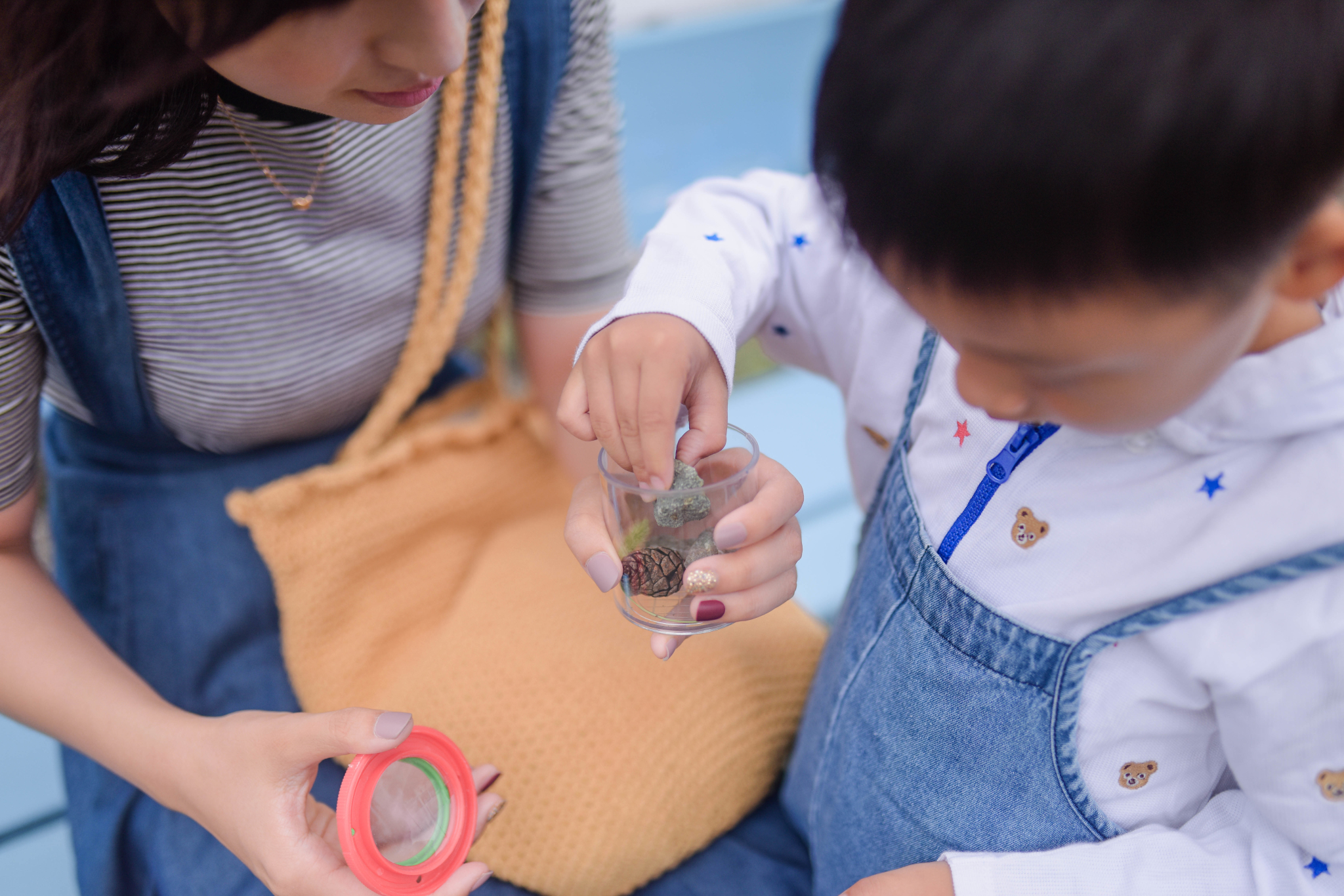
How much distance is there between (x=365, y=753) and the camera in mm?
579

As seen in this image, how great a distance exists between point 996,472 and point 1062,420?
113 mm

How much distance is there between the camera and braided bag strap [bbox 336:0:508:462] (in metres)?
Result: 0.75

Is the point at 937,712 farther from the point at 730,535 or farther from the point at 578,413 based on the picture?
the point at 578,413

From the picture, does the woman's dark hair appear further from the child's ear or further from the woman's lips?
the child's ear

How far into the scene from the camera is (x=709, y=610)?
0.59 m

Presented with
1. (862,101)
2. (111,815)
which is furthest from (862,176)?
(111,815)

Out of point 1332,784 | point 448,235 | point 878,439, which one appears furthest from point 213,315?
point 1332,784

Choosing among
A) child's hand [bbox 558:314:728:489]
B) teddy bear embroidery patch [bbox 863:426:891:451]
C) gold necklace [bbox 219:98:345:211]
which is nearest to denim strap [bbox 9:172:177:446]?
gold necklace [bbox 219:98:345:211]

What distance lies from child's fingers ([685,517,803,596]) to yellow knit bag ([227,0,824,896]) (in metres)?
0.18

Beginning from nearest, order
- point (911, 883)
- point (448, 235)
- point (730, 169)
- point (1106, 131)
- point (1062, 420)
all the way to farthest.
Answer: point (1106, 131)
point (1062, 420)
point (911, 883)
point (448, 235)
point (730, 169)

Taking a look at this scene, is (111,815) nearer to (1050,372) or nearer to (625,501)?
(625,501)

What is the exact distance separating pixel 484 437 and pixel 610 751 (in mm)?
342

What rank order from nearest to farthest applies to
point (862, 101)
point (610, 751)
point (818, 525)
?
point (862, 101) → point (610, 751) → point (818, 525)

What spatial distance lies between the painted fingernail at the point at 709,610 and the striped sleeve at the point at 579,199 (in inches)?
18.5
